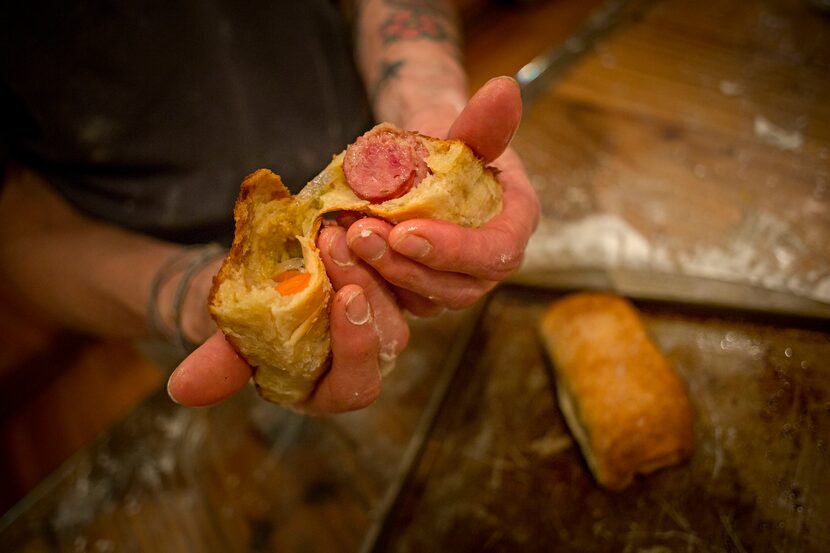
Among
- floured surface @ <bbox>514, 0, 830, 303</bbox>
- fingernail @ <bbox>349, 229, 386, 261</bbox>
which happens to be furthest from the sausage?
floured surface @ <bbox>514, 0, 830, 303</bbox>

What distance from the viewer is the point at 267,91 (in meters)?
1.94

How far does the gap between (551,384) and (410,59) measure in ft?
4.00

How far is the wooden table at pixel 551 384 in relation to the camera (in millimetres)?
1232

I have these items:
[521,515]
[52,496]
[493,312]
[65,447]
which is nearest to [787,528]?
[521,515]

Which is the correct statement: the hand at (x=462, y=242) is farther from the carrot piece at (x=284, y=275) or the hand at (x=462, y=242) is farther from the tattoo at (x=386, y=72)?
the tattoo at (x=386, y=72)

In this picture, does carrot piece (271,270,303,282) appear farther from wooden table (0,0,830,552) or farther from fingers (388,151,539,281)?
wooden table (0,0,830,552)

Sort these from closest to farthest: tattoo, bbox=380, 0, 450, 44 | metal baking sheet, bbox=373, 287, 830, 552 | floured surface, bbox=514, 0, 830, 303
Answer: metal baking sheet, bbox=373, 287, 830, 552 < floured surface, bbox=514, 0, 830, 303 < tattoo, bbox=380, 0, 450, 44

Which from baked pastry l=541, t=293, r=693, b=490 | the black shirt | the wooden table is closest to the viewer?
the wooden table

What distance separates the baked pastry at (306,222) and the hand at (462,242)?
0.17 ft

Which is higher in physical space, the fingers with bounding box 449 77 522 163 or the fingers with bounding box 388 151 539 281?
the fingers with bounding box 449 77 522 163

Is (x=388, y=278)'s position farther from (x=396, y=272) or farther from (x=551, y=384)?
(x=551, y=384)

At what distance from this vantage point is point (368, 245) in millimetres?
1021

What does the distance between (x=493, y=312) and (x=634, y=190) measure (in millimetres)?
760

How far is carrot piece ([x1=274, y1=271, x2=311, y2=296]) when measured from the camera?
1.06 meters
